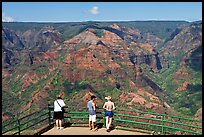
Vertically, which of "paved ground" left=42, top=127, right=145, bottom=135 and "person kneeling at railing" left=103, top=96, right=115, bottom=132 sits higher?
"person kneeling at railing" left=103, top=96, right=115, bottom=132

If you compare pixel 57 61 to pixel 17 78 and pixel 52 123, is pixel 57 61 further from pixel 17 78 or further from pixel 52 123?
pixel 52 123

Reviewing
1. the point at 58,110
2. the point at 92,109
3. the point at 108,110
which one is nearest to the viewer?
the point at 108,110

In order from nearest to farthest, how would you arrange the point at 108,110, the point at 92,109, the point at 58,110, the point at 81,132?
the point at 108,110, the point at 92,109, the point at 81,132, the point at 58,110

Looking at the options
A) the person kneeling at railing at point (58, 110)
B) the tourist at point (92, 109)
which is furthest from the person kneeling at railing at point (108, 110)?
the person kneeling at railing at point (58, 110)

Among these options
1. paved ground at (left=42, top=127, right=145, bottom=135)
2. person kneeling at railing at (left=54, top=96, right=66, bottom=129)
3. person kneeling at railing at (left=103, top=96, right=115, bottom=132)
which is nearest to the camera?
person kneeling at railing at (left=103, top=96, right=115, bottom=132)

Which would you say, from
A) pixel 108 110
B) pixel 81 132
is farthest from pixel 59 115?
pixel 108 110

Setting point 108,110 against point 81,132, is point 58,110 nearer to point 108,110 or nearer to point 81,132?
point 81,132

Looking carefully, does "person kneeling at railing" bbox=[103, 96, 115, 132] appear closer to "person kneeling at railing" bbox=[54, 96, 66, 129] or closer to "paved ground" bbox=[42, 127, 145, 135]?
"paved ground" bbox=[42, 127, 145, 135]

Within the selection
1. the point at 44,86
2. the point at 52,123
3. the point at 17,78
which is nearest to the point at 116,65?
the point at 44,86

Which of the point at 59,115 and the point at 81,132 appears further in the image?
the point at 59,115

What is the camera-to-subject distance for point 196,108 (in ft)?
476

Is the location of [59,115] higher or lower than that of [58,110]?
lower

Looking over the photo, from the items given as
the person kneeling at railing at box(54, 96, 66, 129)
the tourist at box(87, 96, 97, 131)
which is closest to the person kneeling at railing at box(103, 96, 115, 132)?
the tourist at box(87, 96, 97, 131)

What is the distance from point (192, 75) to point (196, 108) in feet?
178
